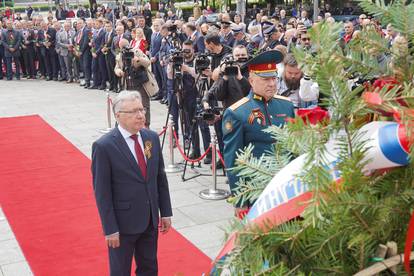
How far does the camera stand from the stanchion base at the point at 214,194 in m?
7.54

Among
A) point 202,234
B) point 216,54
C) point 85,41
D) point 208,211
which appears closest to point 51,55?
point 85,41

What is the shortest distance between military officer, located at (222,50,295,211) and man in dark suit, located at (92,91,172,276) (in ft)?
1.88

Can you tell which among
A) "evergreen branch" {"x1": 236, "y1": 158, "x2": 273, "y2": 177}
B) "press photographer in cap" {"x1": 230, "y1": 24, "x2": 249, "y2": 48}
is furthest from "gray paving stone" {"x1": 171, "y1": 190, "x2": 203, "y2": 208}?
"evergreen branch" {"x1": 236, "y1": 158, "x2": 273, "y2": 177}

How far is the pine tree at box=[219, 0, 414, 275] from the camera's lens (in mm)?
1236

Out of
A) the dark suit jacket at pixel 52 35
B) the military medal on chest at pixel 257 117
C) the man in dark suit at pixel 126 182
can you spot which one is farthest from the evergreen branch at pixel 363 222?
the dark suit jacket at pixel 52 35

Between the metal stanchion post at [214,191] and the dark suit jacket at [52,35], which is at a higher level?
the dark suit jacket at [52,35]

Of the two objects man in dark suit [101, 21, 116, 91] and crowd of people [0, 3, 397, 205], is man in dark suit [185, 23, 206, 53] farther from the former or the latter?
man in dark suit [101, 21, 116, 91]

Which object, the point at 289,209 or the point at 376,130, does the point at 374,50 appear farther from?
the point at 289,209

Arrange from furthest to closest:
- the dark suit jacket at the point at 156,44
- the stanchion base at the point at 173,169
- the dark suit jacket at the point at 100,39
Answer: the dark suit jacket at the point at 100,39 → the dark suit jacket at the point at 156,44 → the stanchion base at the point at 173,169

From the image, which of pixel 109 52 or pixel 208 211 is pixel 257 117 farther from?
pixel 109 52

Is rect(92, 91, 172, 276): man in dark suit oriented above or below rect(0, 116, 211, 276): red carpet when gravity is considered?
above

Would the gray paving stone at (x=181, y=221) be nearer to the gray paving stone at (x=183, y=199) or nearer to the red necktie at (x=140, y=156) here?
the gray paving stone at (x=183, y=199)

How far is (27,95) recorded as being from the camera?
16984 millimetres

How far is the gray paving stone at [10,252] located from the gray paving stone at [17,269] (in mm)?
98
